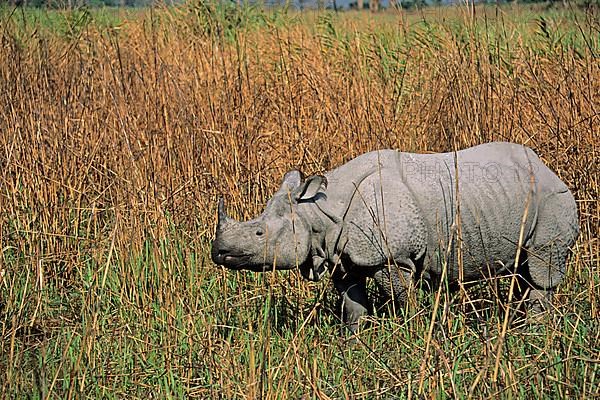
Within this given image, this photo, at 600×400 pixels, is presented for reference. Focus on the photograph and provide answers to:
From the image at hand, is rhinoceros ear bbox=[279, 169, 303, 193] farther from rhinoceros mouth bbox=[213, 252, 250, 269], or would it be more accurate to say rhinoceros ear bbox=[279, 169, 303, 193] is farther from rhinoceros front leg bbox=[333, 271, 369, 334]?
rhinoceros front leg bbox=[333, 271, 369, 334]

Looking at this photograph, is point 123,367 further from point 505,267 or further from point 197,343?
point 505,267

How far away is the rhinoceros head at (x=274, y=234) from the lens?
274 cm

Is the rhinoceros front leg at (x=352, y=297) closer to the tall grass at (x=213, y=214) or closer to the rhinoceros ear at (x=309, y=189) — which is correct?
the tall grass at (x=213, y=214)

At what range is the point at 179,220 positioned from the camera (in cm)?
392

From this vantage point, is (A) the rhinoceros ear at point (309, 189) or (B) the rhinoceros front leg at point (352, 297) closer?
(A) the rhinoceros ear at point (309, 189)

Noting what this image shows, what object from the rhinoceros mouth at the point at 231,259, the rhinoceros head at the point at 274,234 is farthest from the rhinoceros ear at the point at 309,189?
the rhinoceros mouth at the point at 231,259

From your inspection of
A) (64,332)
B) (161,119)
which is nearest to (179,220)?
(161,119)

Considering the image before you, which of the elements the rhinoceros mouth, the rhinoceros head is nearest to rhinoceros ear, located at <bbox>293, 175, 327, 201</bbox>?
the rhinoceros head

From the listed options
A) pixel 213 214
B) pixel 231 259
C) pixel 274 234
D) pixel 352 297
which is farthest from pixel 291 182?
pixel 213 214

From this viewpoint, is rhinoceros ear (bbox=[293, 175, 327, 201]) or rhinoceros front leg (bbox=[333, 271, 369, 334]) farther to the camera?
rhinoceros front leg (bbox=[333, 271, 369, 334])

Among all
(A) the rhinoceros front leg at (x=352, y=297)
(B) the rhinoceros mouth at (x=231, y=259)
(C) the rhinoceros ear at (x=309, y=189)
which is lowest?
(A) the rhinoceros front leg at (x=352, y=297)

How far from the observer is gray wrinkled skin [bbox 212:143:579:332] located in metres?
2.79

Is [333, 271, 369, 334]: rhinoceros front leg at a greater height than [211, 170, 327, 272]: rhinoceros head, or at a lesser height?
lesser

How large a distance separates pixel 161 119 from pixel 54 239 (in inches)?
36.9
